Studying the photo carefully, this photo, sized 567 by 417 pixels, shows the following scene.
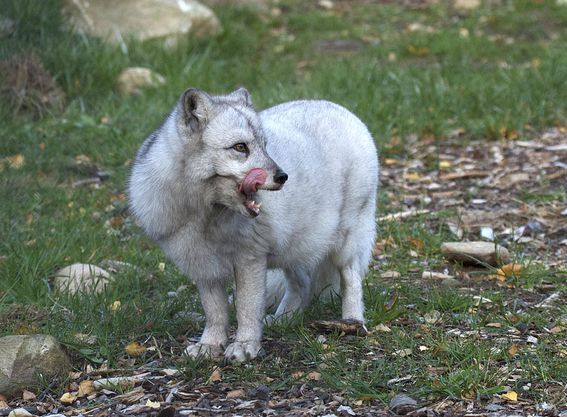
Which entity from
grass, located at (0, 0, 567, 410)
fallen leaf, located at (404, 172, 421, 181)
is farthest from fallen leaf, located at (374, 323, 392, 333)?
fallen leaf, located at (404, 172, 421, 181)

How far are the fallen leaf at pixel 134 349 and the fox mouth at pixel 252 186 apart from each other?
941 mm

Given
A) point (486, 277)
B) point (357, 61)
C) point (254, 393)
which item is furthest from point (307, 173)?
point (357, 61)

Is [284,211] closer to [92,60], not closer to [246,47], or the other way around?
[92,60]

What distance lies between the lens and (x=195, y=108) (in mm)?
4203

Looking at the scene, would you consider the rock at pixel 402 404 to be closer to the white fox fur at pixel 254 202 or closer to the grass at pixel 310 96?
the grass at pixel 310 96

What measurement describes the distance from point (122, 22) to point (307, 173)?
6231mm

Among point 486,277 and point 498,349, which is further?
point 486,277

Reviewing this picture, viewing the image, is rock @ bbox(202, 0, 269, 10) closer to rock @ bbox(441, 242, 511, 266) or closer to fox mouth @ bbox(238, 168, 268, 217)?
rock @ bbox(441, 242, 511, 266)

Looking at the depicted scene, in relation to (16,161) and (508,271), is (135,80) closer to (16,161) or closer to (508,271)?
(16,161)

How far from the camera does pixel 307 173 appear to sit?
4734 millimetres

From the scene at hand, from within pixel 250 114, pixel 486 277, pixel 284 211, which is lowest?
pixel 486 277

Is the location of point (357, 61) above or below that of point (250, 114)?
below

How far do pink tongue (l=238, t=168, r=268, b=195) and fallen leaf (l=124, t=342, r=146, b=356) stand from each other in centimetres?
102

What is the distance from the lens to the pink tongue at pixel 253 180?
160 inches
